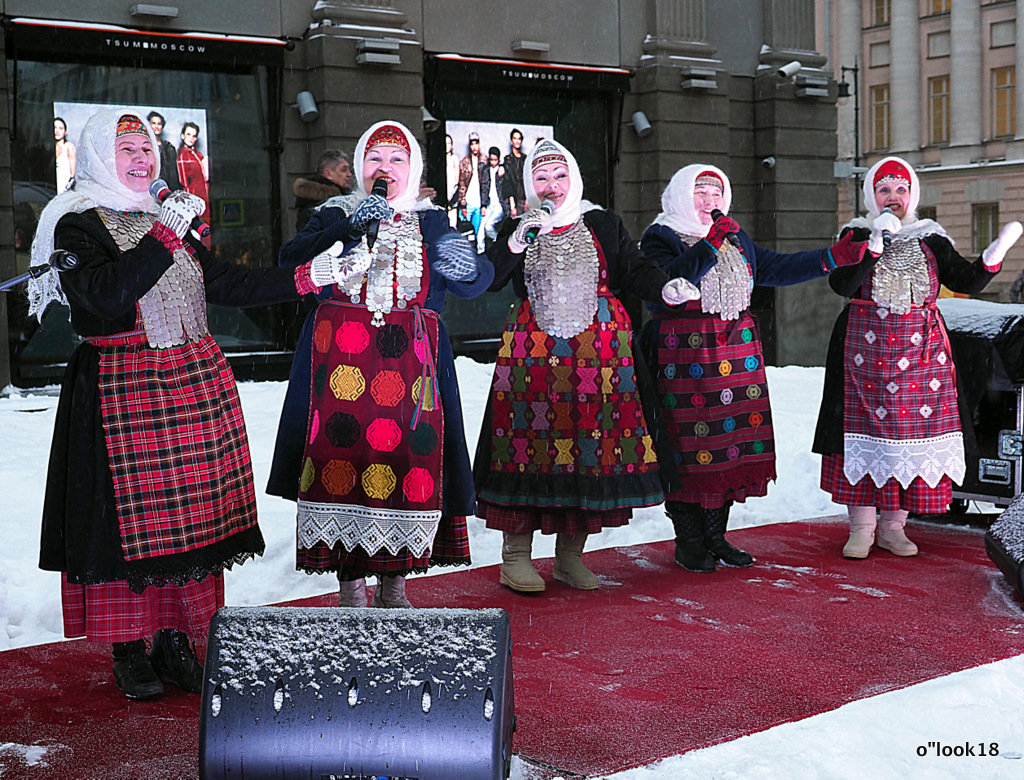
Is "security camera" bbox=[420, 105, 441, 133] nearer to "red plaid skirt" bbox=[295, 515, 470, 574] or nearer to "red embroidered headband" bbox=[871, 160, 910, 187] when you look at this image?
"red embroidered headband" bbox=[871, 160, 910, 187]

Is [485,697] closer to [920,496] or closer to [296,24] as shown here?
[920,496]

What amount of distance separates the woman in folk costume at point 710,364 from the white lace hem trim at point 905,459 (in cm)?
44

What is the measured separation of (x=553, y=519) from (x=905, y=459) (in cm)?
154

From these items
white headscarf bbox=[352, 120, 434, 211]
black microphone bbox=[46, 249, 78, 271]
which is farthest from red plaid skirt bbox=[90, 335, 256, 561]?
white headscarf bbox=[352, 120, 434, 211]

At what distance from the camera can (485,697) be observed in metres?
2.42

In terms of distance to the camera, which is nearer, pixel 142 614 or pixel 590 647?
pixel 142 614

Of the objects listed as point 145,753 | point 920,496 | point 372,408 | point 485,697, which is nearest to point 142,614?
point 145,753

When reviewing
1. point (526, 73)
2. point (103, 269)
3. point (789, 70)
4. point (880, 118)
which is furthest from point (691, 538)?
point (880, 118)

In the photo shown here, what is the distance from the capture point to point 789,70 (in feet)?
40.4

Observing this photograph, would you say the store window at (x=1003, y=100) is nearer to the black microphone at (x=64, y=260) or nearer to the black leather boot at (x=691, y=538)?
the black leather boot at (x=691, y=538)

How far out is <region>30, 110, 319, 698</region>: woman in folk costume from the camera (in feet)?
10.8

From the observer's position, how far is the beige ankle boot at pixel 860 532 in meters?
5.12

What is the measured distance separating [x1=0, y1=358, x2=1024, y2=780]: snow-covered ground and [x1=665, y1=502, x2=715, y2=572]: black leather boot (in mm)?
683

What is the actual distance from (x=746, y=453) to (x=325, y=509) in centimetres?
186
